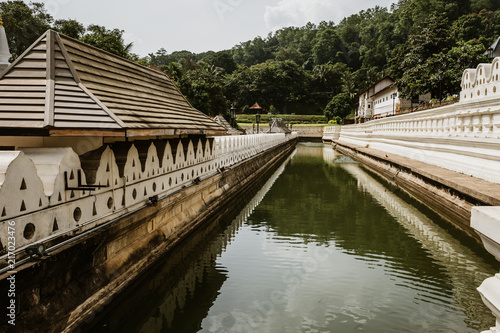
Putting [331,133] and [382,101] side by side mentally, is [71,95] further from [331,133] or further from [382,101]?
[331,133]

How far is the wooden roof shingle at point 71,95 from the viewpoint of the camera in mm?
3963

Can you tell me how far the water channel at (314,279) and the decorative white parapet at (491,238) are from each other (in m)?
3.00

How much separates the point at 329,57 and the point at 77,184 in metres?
106

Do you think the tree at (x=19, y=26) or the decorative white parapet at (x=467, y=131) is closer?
the decorative white parapet at (x=467, y=131)

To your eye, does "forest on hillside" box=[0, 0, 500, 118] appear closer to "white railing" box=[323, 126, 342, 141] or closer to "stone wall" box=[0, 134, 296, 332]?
"white railing" box=[323, 126, 342, 141]

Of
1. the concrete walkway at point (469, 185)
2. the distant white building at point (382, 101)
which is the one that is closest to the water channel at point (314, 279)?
the concrete walkway at point (469, 185)

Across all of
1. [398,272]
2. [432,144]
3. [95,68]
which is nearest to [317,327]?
[398,272]

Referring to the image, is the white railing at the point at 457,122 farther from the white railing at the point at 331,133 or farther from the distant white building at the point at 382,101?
the white railing at the point at 331,133

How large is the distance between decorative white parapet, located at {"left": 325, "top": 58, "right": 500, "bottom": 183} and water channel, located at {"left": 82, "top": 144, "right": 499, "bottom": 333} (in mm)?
2062

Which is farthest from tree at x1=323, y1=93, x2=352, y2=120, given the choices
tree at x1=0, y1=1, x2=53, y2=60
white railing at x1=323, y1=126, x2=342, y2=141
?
tree at x1=0, y1=1, x2=53, y2=60

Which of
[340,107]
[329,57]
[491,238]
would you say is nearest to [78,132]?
[491,238]

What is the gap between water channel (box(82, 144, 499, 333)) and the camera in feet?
15.9

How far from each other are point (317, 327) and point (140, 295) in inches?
101

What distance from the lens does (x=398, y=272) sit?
21.4 ft
